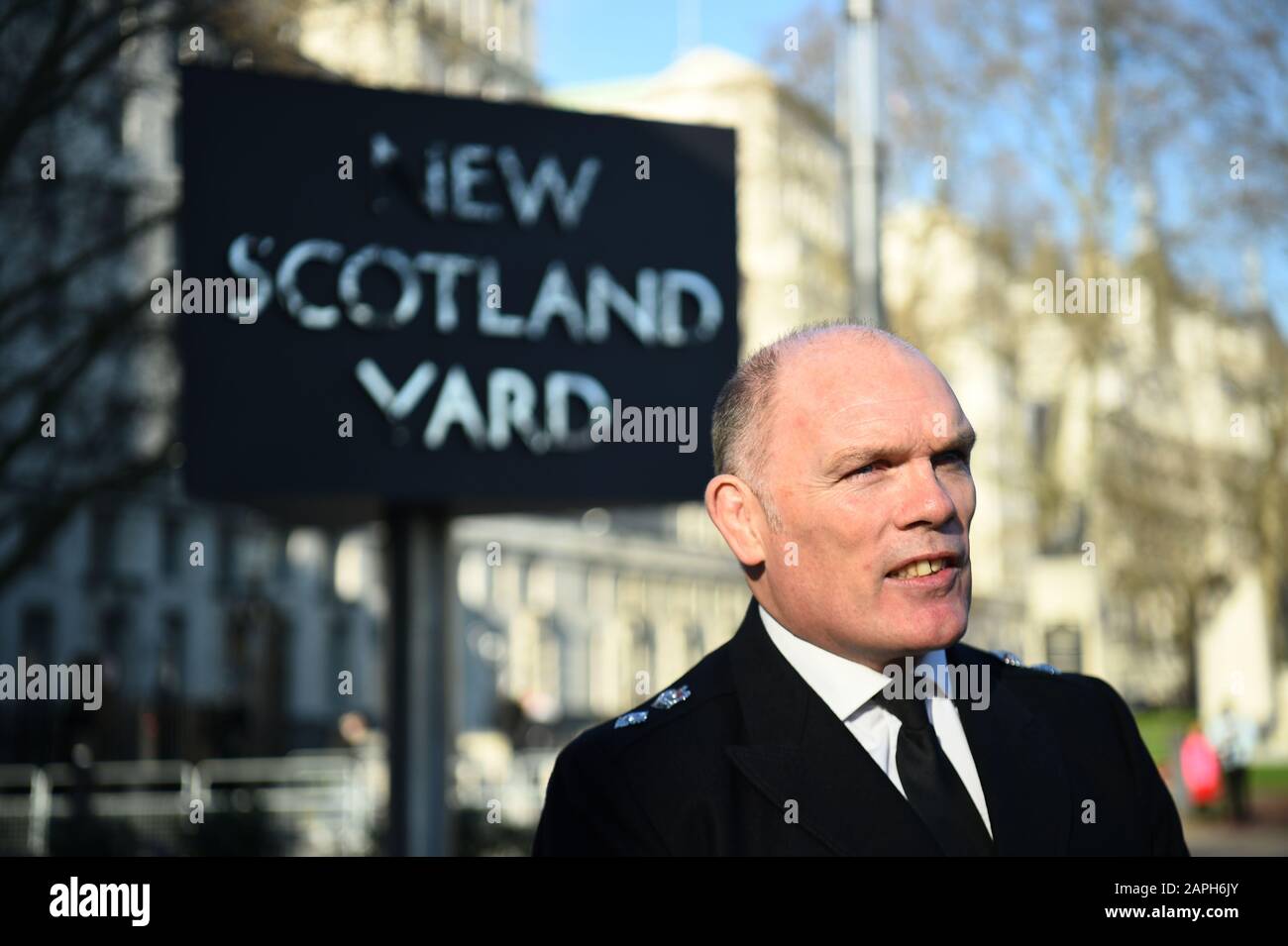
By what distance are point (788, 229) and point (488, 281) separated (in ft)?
90.9

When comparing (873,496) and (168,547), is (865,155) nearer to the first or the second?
(873,496)

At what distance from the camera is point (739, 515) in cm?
258

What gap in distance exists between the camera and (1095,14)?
28969 millimetres

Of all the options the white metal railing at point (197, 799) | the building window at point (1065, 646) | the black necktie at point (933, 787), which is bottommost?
the white metal railing at point (197, 799)

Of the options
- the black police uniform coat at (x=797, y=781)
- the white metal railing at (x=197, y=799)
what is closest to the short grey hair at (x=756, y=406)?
the black police uniform coat at (x=797, y=781)

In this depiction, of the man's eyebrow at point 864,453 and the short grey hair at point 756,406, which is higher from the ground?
the short grey hair at point 756,406

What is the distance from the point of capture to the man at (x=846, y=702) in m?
2.37

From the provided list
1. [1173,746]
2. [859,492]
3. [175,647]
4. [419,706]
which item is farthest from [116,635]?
[859,492]

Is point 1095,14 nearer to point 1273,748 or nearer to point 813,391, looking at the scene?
point 813,391

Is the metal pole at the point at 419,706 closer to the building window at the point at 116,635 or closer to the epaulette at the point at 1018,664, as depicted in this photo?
the epaulette at the point at 1018,664

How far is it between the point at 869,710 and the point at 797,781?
0.49ft

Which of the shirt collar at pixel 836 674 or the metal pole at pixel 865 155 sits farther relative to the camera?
the metal pole at pixel 865 155

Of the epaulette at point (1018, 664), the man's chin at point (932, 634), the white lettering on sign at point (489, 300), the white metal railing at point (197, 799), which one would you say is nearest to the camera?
the man's chin at point (932, 634)

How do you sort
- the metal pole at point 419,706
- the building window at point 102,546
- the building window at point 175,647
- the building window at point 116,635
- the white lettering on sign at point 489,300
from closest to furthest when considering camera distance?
the white lettering on sign at point 489,300 → the metal pole at point 419,706 → the building window at point 102,546 → the building window at point 116,635 → the building window at point 175,647
